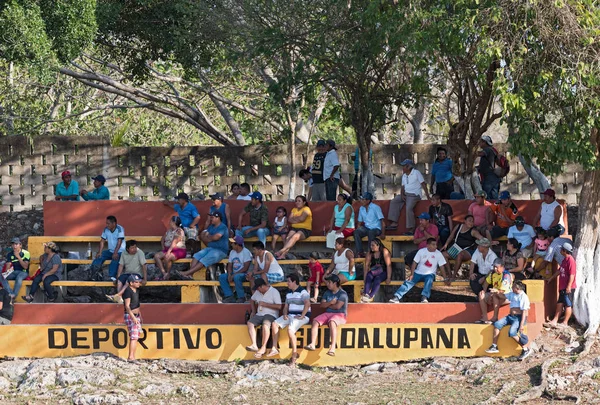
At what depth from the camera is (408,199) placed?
17891 mm

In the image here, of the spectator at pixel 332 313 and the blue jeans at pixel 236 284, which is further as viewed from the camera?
the blue jeans at pixel 236 284

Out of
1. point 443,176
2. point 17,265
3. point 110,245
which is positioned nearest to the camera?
point 17,265

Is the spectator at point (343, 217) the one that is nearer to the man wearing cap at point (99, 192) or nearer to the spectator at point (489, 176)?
the spectator at point (489, 176)

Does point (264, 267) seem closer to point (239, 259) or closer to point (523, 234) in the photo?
point (239, 259)

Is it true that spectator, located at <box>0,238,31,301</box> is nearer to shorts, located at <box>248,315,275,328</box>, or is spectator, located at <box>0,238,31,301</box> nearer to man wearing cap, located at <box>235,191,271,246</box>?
man wearing cap, located at <box>235,191,271,246</box>

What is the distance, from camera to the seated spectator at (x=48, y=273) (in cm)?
1655

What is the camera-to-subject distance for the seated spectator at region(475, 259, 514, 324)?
14.8 m

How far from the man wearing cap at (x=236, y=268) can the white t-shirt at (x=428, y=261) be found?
9.24 feet

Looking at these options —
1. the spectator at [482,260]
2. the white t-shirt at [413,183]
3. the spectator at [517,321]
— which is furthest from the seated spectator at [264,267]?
the spectator at [517,321]

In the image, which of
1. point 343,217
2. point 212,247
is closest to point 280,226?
point 343,217

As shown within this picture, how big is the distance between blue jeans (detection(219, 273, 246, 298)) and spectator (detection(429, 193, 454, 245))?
139 inches

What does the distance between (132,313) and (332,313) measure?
3.03 metres

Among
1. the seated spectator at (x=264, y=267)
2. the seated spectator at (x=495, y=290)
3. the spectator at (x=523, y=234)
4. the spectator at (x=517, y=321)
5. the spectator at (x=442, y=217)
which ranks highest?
the spectator at (x=442, y=217)

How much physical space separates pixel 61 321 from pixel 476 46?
7831mm
